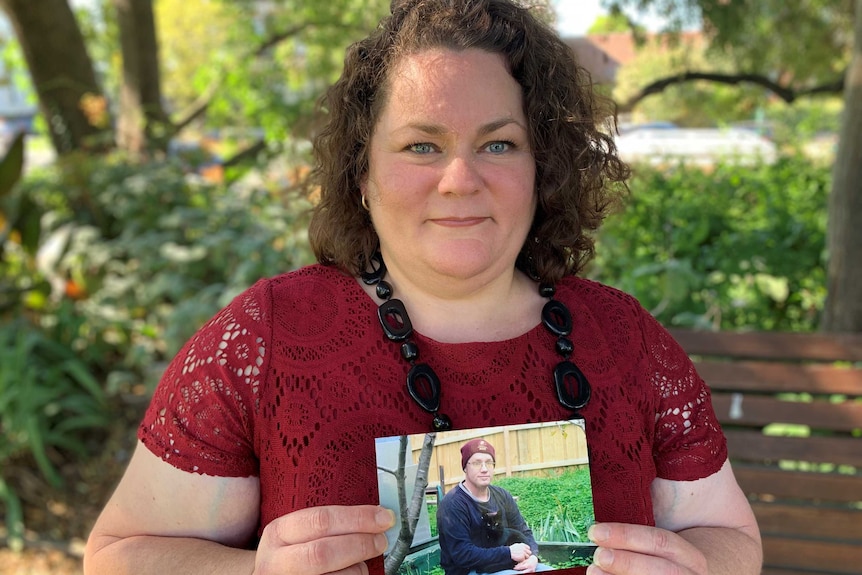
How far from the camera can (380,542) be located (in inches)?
50.3

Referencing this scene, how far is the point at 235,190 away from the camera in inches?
200

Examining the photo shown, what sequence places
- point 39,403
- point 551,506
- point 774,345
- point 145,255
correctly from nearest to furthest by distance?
point 551,506, point 774,345, point 39,403, point 145,255

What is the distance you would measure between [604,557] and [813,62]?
5.63 meters

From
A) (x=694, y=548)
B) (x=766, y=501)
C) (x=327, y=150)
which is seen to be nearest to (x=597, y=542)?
(x=694, y=548)

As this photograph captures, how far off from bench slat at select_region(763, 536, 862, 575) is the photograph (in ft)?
4.80

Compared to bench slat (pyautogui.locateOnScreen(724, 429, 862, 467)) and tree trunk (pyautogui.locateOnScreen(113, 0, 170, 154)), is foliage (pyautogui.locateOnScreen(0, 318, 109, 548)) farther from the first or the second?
bench slat (pyautogui.locateOnScreen(724, 429, 862, 467))

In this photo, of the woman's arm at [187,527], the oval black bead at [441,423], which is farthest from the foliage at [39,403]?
the oval black bead at [441,423]

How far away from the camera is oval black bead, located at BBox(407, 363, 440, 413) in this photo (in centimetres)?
142

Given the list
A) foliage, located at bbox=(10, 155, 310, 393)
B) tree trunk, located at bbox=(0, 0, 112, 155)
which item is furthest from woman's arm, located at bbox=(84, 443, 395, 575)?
tree trunk, located at bbox=(0, 0, 112, 155)

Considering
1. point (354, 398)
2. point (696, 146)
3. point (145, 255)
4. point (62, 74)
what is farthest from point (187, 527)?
point (62, 74)

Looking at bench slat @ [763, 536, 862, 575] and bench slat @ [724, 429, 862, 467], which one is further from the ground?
bench slat @ [724, 429, 862, 467]

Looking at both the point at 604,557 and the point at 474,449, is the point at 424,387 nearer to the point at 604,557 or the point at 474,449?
the point at 474,449

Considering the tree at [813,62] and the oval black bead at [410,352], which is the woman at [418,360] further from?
the tree at [813,62]

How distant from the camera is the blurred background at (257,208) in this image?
11.1ft
